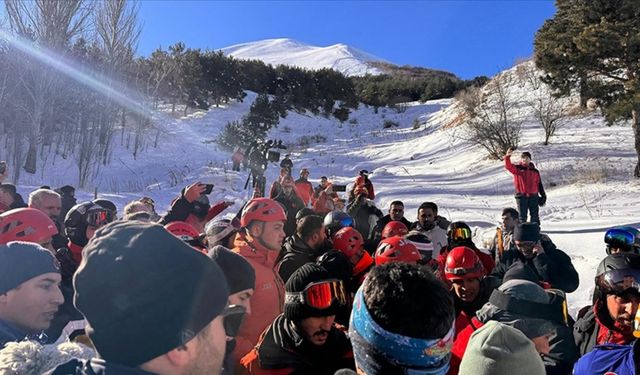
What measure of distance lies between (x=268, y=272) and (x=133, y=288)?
224 centimetres

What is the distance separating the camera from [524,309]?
2.34m

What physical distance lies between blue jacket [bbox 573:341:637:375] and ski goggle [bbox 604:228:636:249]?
2.13m

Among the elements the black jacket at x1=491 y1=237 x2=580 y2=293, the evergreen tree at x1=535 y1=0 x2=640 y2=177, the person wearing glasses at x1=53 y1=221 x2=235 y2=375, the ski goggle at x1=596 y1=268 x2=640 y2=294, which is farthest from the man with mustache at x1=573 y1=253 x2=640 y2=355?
the evergreen tree at x1=535 y1=0 x2=640 y2=177

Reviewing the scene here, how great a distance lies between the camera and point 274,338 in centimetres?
229

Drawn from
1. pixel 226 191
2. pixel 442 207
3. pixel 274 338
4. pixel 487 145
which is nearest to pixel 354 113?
pixel 487 145

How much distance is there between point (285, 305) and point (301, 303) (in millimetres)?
102

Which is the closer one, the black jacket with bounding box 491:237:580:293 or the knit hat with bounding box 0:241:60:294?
the knit hat with bounding box 0:241:60:294

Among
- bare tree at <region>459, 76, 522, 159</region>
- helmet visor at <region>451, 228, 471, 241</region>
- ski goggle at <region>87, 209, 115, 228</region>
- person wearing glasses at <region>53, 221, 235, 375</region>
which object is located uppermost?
bare tree at <region>459, 76, 522, 159</region>

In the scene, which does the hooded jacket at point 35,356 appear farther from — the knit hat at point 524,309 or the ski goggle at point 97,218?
the ski goggle at point 97,218

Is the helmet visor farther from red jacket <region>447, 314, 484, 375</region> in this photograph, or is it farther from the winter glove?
A: the winter glove

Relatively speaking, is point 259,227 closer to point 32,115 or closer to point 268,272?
point 268,272

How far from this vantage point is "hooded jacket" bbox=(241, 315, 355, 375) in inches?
85.7

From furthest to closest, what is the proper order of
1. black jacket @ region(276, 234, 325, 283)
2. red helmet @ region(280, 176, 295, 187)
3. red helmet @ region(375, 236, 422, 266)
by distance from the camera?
red helmet @ region(280, 176, 295, 187)
black jacket @ region(276, 234, 325, 283)
red helmet @ region(375, 236, 422, 266)

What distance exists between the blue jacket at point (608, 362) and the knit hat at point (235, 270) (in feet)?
5.73
